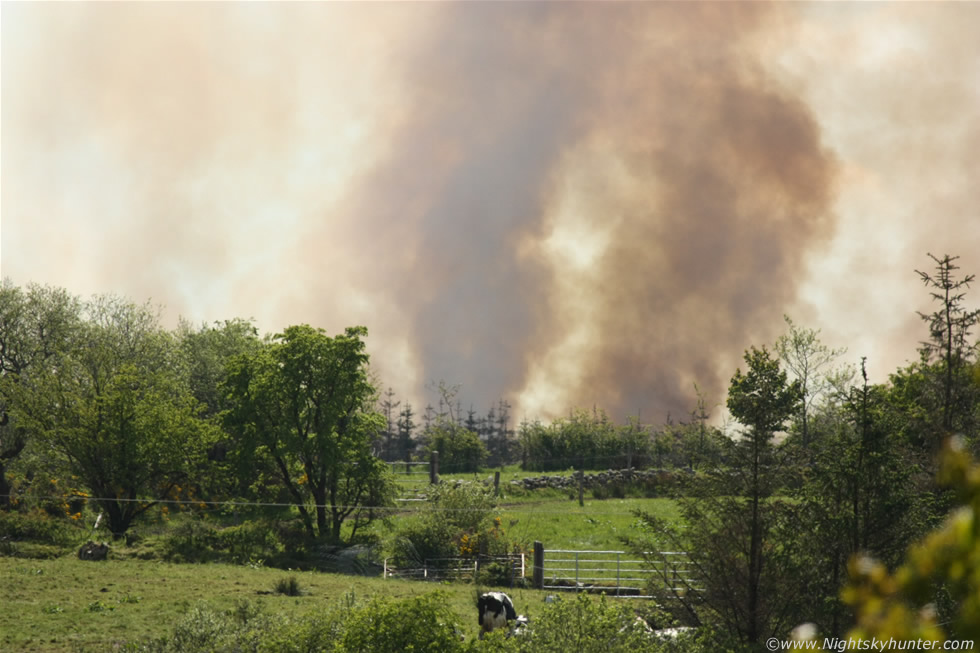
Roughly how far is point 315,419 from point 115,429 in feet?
33.7

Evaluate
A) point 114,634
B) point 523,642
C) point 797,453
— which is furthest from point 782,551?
point 114,634

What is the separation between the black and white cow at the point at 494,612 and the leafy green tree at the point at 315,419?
66.7 ft

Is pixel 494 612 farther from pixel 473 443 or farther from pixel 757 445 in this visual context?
pixel 473 443

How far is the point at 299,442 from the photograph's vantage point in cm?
4122

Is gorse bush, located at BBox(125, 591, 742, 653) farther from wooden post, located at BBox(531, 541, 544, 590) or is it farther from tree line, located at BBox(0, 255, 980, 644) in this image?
wooden post, located at BBox(531, 541, 544, 590)

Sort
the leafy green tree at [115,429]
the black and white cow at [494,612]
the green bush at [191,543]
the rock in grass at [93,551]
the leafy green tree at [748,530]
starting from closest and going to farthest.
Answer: the leafy green tree at [748,530]
the black and white cow at [494,612]
the rock in grass at [93,551]
the green bush at [191,543]
the leafy green tree at [115,429]

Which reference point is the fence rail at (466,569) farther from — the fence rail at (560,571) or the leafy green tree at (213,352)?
the leafy green tree at (213,352)

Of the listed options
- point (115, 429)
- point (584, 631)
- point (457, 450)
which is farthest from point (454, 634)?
point (457, 450)

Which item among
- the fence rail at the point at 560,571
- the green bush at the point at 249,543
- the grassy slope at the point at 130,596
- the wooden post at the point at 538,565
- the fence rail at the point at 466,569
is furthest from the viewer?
the green bush at the point at 249,543

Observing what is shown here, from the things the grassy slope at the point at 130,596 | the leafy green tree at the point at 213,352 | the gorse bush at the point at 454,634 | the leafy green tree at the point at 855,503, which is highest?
the leafy green tree at the point at 213,352

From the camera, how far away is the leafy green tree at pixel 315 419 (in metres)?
41.5

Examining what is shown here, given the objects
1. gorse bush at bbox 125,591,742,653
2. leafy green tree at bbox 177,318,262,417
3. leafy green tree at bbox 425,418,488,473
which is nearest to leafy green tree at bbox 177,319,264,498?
leafy green tree at bbox 177,318,262,417

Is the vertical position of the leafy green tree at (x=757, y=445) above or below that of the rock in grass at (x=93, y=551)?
above

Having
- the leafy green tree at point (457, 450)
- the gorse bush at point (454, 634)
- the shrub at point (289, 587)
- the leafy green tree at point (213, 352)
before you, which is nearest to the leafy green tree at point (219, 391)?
the leafy green tree at point (213, 352)
